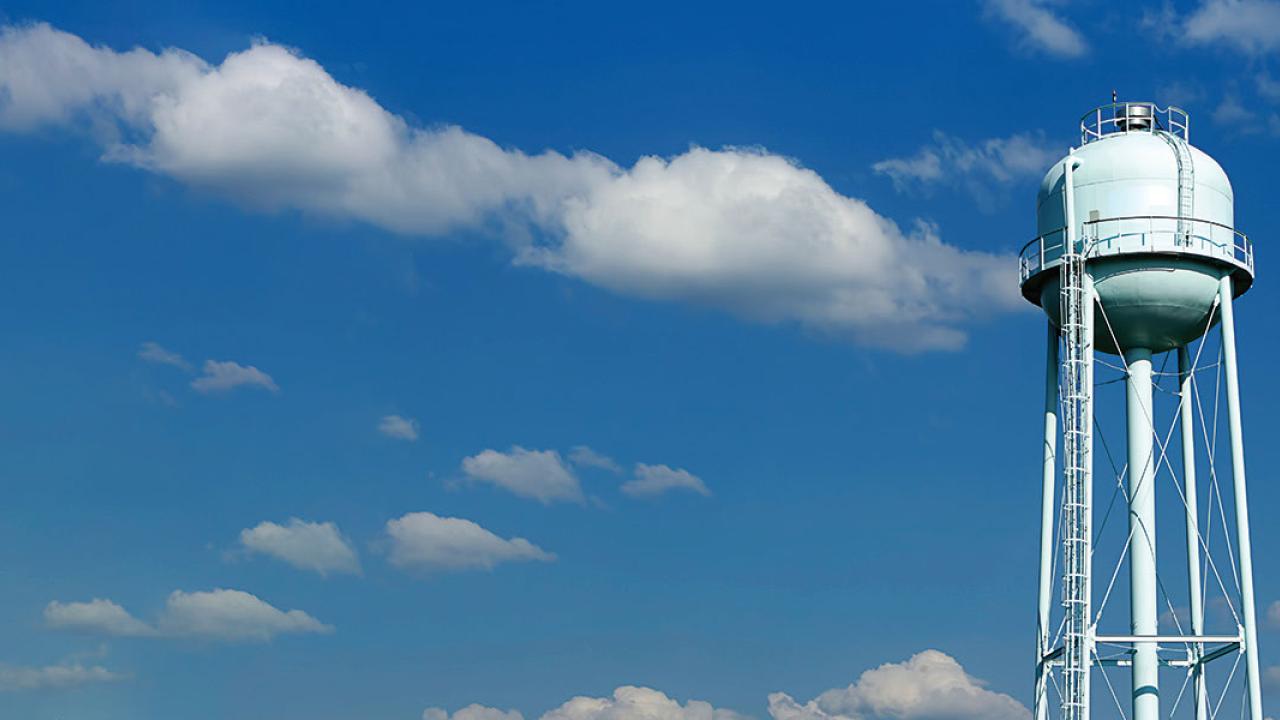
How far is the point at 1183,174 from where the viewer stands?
3738 cm

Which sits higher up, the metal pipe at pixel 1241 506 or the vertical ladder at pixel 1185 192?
the vertical ladder at pixel 1185 192

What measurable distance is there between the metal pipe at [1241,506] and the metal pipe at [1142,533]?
6.60 feet

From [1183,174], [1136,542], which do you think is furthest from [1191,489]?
[1183,174]

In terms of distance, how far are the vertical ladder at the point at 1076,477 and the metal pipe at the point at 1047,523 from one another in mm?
988

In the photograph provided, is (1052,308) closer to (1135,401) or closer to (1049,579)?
(1135,401)

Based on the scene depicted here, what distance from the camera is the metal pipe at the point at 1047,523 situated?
3656 centimetres

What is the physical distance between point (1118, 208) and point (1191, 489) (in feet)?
22.1

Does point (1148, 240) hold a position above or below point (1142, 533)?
above

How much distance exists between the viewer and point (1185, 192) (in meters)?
37.2

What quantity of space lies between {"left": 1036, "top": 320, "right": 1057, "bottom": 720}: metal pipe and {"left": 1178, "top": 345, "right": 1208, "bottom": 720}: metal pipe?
3.00 m

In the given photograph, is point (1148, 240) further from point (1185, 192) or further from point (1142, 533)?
point (1142, 533)

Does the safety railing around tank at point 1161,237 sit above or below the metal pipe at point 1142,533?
above

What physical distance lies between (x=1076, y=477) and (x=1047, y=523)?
1691 millimetres

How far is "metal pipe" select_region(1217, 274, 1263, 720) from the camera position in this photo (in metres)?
34.4
